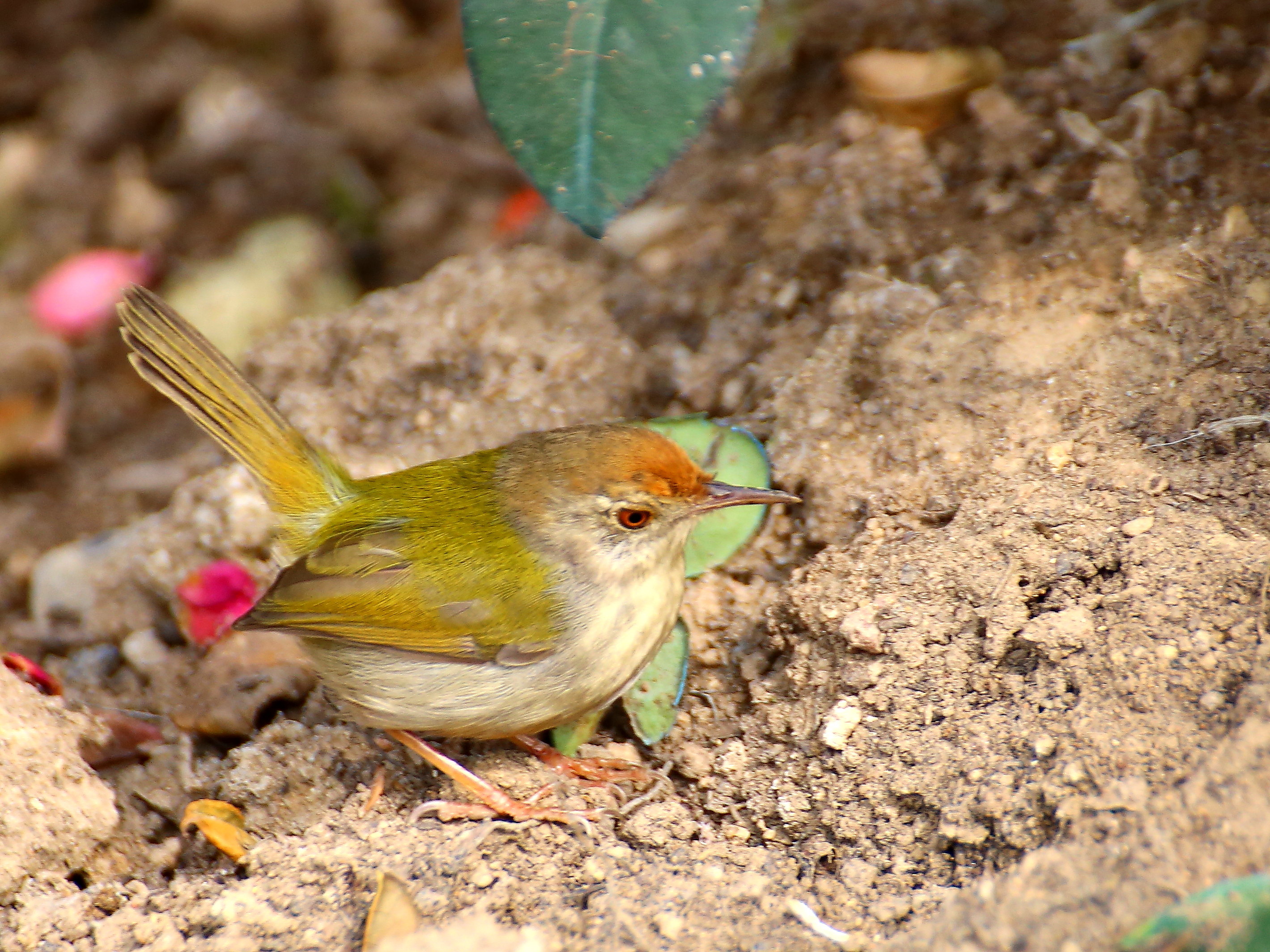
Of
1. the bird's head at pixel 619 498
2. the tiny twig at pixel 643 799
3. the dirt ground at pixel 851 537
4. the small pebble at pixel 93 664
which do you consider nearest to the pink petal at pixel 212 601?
the dirt ground at pixel 851 537

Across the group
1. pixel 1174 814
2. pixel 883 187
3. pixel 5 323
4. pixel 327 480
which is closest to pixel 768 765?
pixel 1174 814

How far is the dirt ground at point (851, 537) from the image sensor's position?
2404 millimetres

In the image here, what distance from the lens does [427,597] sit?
10.4 ft

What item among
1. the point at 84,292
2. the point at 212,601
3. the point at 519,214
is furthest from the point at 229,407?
the point at 84,292

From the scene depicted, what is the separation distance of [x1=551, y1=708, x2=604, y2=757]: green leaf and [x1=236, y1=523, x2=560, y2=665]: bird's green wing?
324mm

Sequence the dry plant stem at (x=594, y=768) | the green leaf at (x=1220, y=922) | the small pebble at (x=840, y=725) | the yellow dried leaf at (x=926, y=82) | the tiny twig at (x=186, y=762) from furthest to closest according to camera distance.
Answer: the yellow dried leaf at (x=926, y=82)
the tiny twig at (x=186, y=762)
the dry plant stem at (x=594, y=768)
the small pebble at (x=840, y=725)
the green leaf at (x=1220, y=922)

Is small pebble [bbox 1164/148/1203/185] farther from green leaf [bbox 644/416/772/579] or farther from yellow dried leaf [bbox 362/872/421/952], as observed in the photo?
yellow dried leaf [bbox 362/872/421/952]

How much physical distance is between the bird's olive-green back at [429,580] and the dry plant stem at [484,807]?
312mm

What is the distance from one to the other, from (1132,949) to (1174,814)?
0.31 m

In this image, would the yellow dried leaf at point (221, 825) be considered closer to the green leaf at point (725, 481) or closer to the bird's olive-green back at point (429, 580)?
the bird's olive-green back at point (429, 580)

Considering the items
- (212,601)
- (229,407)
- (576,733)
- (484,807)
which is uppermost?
(229,407)

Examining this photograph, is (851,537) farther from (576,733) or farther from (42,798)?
(42,798)

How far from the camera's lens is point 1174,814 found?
2127 millimetres

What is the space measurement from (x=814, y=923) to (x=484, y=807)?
973 millimetres
